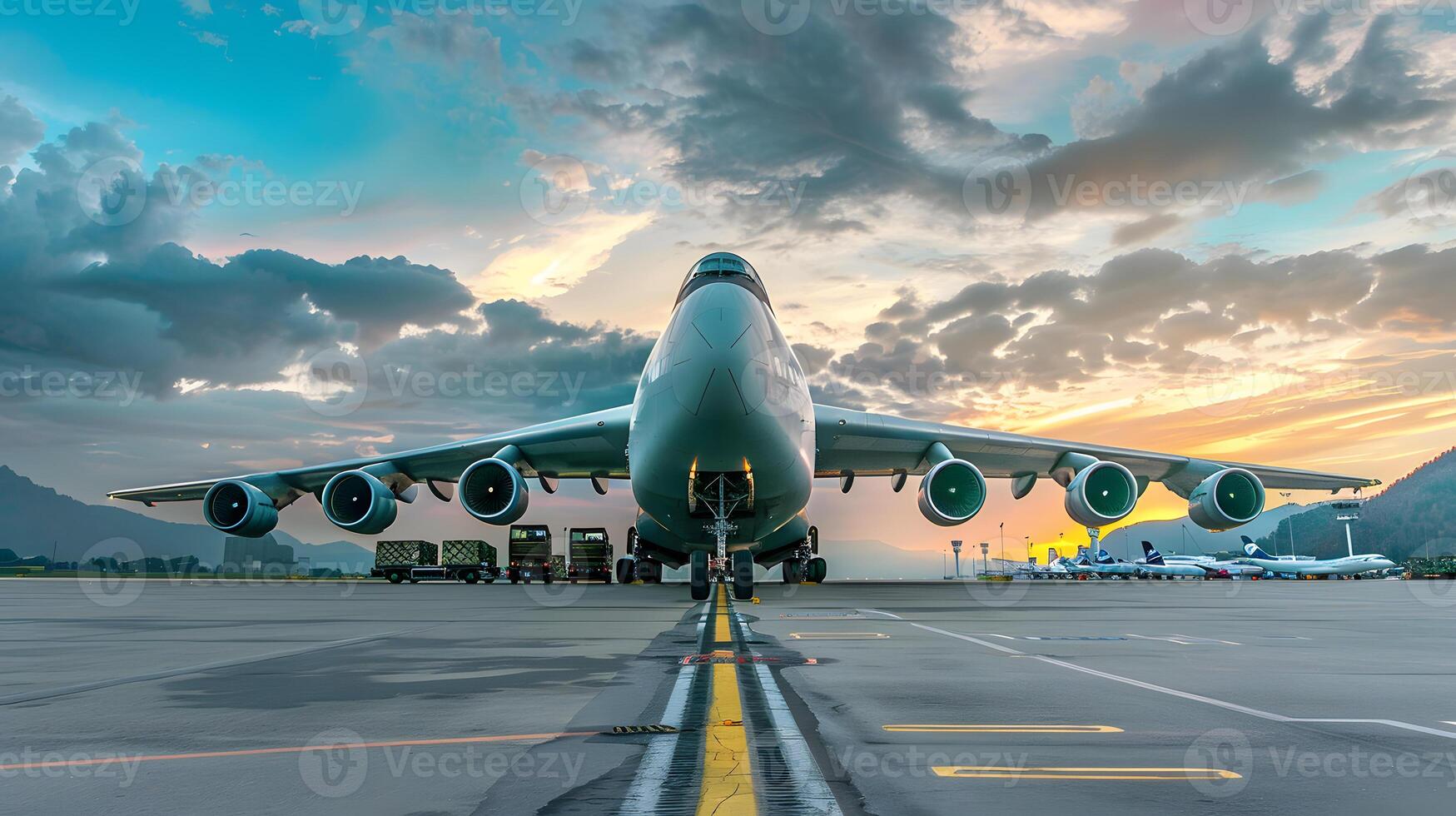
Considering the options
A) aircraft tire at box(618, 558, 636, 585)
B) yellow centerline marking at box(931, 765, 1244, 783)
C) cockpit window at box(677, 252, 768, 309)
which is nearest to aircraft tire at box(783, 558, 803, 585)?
aircraft tire at box(618, 558, 636, 585)

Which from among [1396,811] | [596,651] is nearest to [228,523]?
[596,651]

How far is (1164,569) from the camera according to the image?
72.6 m

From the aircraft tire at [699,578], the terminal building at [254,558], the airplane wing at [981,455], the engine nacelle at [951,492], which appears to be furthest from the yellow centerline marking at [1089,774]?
the terminal building at [254,558]

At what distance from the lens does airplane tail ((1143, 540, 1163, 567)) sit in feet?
251

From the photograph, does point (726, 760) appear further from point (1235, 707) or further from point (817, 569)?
point (817, 569)

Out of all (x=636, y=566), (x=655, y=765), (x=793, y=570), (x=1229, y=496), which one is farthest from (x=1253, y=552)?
(x=655, y=765)

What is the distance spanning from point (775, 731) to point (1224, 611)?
549 inches

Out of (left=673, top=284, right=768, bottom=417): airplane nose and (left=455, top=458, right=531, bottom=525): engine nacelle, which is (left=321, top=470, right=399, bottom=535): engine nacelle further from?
(left=673, top=284, right=768, bottom=417): airplane nose

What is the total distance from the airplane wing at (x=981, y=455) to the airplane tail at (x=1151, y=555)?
5099 centimetres

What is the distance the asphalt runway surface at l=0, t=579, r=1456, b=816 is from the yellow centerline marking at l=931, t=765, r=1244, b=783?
0.05ft

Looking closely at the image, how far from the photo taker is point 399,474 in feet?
86.1

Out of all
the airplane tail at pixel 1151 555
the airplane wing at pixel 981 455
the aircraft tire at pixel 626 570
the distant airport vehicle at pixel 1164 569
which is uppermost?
the airplane wing at pixel 981 455

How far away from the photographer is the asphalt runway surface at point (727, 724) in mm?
3086

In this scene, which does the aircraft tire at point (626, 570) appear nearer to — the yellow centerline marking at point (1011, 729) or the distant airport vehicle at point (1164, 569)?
the yellow centerline marking at point (1011, 729)
